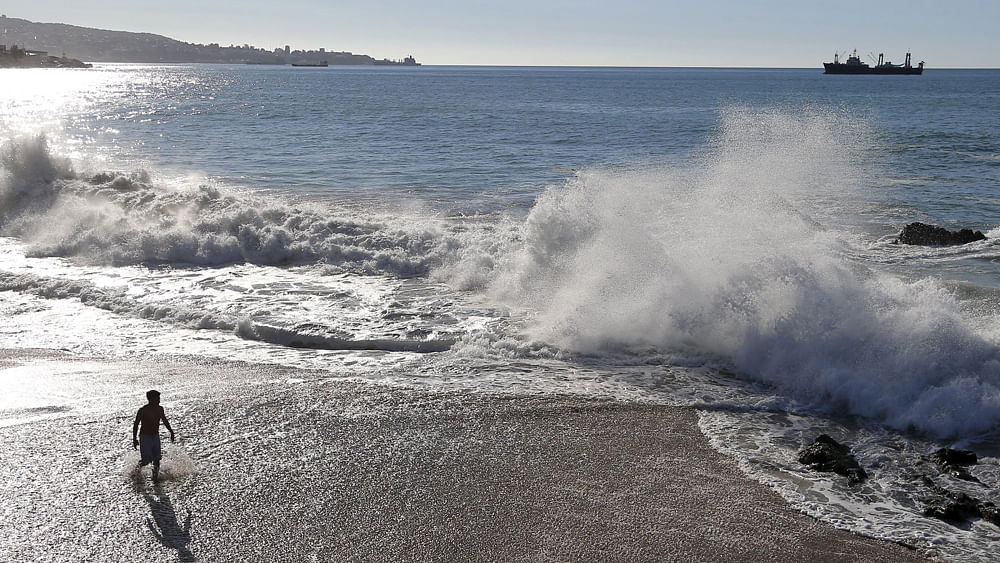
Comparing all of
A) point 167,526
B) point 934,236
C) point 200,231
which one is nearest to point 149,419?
point 167,526

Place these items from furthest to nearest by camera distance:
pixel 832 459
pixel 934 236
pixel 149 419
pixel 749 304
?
pixel 934 236
pixel 749 304
pixel 832 459
pixel 149 419

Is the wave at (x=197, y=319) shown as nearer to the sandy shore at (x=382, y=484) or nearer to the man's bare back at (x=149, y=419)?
the sandy shore at (x=382, y=484)

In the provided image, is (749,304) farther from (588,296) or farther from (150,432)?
(150,432)

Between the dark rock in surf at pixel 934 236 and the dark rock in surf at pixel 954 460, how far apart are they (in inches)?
376

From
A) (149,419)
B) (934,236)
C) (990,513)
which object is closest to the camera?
(990,513)

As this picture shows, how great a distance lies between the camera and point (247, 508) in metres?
6.18

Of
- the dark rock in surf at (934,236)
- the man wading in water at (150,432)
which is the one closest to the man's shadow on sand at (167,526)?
the man wading in water at (150,432)

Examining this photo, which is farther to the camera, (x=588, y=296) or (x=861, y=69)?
(x=861, y=69)

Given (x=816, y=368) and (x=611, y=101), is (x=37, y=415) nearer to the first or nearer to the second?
(x=816, y=368)

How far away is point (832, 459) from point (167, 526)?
5.51 meters

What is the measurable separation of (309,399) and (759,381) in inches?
199

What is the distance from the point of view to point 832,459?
7.01m

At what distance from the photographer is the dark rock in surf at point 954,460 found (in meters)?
6.92

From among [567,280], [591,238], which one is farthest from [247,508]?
[591,238]
